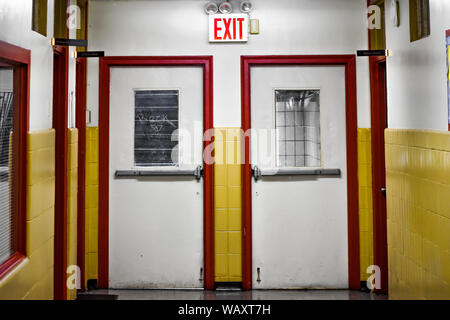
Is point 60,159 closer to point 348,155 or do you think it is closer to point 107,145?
point 107,145

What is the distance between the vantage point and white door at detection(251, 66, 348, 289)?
3.65 m

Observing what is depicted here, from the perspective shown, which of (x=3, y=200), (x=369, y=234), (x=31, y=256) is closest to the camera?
(x=3, y=200)

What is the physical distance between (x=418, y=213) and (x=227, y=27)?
2.09 meters

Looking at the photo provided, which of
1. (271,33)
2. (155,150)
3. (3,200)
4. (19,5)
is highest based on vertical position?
(271,33)

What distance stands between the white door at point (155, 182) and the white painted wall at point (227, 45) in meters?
0.19

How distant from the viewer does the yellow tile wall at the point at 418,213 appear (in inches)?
86.7

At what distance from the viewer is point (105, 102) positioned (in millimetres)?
3646

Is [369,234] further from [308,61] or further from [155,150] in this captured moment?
[155,150]

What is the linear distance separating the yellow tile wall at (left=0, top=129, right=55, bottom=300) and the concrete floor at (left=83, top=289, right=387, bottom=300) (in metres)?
1.02

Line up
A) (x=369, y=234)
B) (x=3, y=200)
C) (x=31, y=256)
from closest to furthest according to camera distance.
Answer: (x=3, y=200), (x=31, y=256), (x=369, y=234)

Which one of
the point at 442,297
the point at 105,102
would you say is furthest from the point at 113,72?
the point at 442,297

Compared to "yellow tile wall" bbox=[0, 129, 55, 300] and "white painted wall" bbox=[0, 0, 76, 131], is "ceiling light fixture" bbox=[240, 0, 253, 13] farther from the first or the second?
"yellow tile wall" bbox=[0, 129, 55, 300]

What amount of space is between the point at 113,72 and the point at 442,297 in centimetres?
291

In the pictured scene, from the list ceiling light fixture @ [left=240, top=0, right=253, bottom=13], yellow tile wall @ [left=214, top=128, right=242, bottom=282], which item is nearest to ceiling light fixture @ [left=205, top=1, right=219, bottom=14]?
ceiling light fixture @ [left=240, top=0, right=253, bottom=13]
